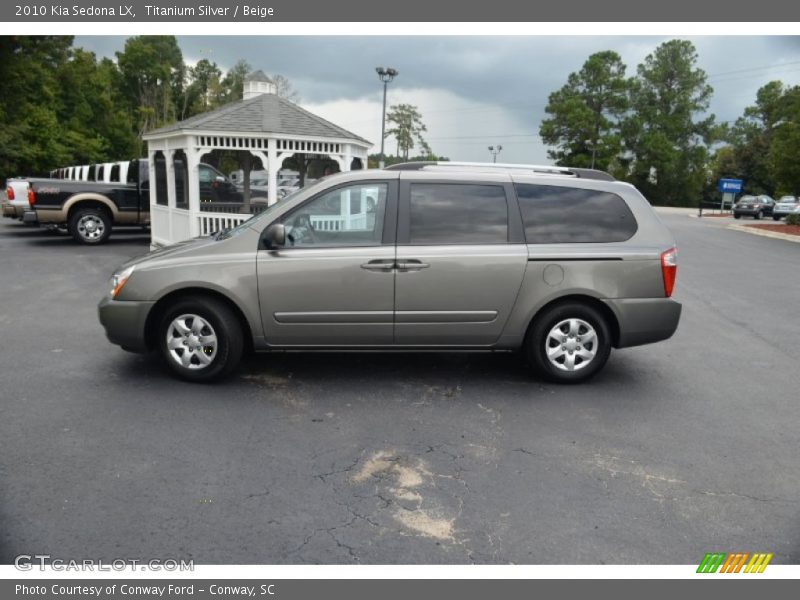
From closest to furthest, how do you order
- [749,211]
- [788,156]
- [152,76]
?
[788,156]
[749,211]
[152,76]

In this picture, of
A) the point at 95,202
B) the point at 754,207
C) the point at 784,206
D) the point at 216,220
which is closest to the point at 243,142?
the point at 216,220

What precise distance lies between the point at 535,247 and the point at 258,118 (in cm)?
883

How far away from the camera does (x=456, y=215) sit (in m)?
5.62

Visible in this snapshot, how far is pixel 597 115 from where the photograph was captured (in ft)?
208

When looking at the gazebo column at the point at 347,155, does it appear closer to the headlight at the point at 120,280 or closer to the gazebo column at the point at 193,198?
the gazebo column at the point at 193,198

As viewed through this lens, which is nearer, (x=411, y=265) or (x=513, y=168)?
(x=411, y=265)

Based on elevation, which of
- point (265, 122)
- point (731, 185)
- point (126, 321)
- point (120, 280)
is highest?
point (731, 185)

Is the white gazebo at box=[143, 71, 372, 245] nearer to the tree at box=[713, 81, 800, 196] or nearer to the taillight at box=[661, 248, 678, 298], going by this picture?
the taillight at box=[661, 248, 678, 298]

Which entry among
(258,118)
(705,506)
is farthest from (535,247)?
(258,118)

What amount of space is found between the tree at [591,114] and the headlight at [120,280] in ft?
198

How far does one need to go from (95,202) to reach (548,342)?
42.5 feet

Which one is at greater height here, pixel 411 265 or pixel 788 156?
pixel 788 156

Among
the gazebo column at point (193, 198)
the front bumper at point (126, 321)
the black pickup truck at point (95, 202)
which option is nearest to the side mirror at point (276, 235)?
the front bumper at point (126, 321)

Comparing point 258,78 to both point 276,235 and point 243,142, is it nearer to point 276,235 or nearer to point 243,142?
point 243,142
